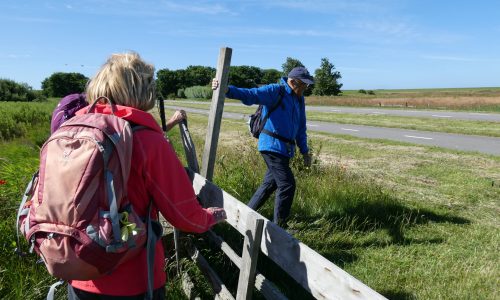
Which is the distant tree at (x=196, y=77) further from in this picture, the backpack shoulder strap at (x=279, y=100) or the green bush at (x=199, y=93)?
the backpack shoulder strap at (x=279, y=100)

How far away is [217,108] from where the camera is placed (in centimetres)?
395

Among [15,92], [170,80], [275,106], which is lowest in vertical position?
[15,92]

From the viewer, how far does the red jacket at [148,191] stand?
69.4 inches

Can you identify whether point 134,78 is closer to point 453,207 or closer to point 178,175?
point 178,175

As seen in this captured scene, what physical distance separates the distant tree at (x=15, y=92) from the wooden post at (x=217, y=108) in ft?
142

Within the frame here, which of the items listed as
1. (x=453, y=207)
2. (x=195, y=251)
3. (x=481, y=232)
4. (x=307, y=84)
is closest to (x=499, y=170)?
(x=453, y=207)

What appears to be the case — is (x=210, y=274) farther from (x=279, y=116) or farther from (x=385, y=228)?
(x=385, y=228)

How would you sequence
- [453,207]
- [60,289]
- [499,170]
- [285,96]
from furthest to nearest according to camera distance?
[499,170] → [453,207] → [285,96] → [60,289]

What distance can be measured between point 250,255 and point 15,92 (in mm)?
47384

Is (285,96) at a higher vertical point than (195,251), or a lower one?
higher

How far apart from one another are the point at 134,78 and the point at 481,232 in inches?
199

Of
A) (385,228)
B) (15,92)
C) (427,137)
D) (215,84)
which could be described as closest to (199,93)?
(15,92)

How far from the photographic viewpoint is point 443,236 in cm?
521

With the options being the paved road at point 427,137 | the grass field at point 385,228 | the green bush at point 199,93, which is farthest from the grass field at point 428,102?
the grass field at point 385,228
